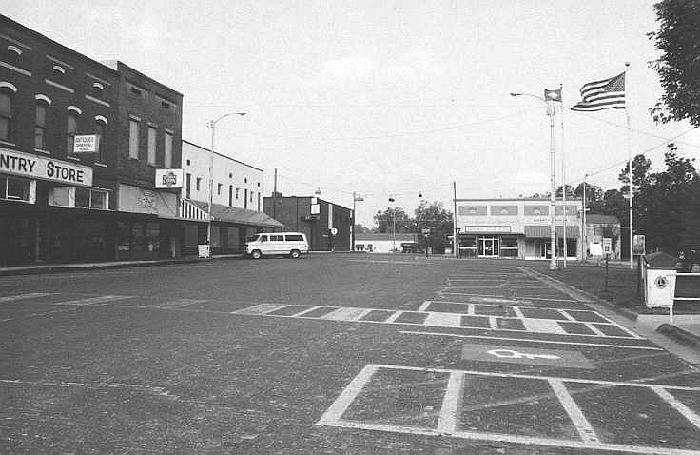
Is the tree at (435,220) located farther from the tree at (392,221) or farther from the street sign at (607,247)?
the street sign at (607,247)

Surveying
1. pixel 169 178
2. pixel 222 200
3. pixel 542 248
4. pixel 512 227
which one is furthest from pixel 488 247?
pixel 169 178

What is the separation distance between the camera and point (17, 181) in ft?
87.0

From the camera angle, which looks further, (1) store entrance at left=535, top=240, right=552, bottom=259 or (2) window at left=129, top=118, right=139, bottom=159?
(1) store entrance at left=535, top=240, right=552, bottom=259

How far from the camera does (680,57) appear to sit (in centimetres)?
2155

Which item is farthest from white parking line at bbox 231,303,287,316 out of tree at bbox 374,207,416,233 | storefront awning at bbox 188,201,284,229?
tree at bbox 374,207,416,233

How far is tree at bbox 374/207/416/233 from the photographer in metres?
180

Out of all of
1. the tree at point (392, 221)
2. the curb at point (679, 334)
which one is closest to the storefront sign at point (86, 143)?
the curb at point (679, 334)

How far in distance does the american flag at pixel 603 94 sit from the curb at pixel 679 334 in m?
20.9

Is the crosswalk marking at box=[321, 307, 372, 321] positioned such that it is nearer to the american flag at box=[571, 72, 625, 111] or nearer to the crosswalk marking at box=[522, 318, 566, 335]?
the crosswalk marking at box=[522, 318, 566, 335]

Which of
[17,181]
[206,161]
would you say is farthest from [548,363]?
[206,161]

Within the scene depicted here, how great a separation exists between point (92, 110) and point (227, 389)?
29.5m

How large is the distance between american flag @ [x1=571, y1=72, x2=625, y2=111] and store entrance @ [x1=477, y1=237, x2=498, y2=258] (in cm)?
4795

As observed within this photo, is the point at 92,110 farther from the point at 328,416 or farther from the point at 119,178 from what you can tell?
the point at 328,416

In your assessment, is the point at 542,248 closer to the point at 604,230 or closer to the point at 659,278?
the point at 604,230
